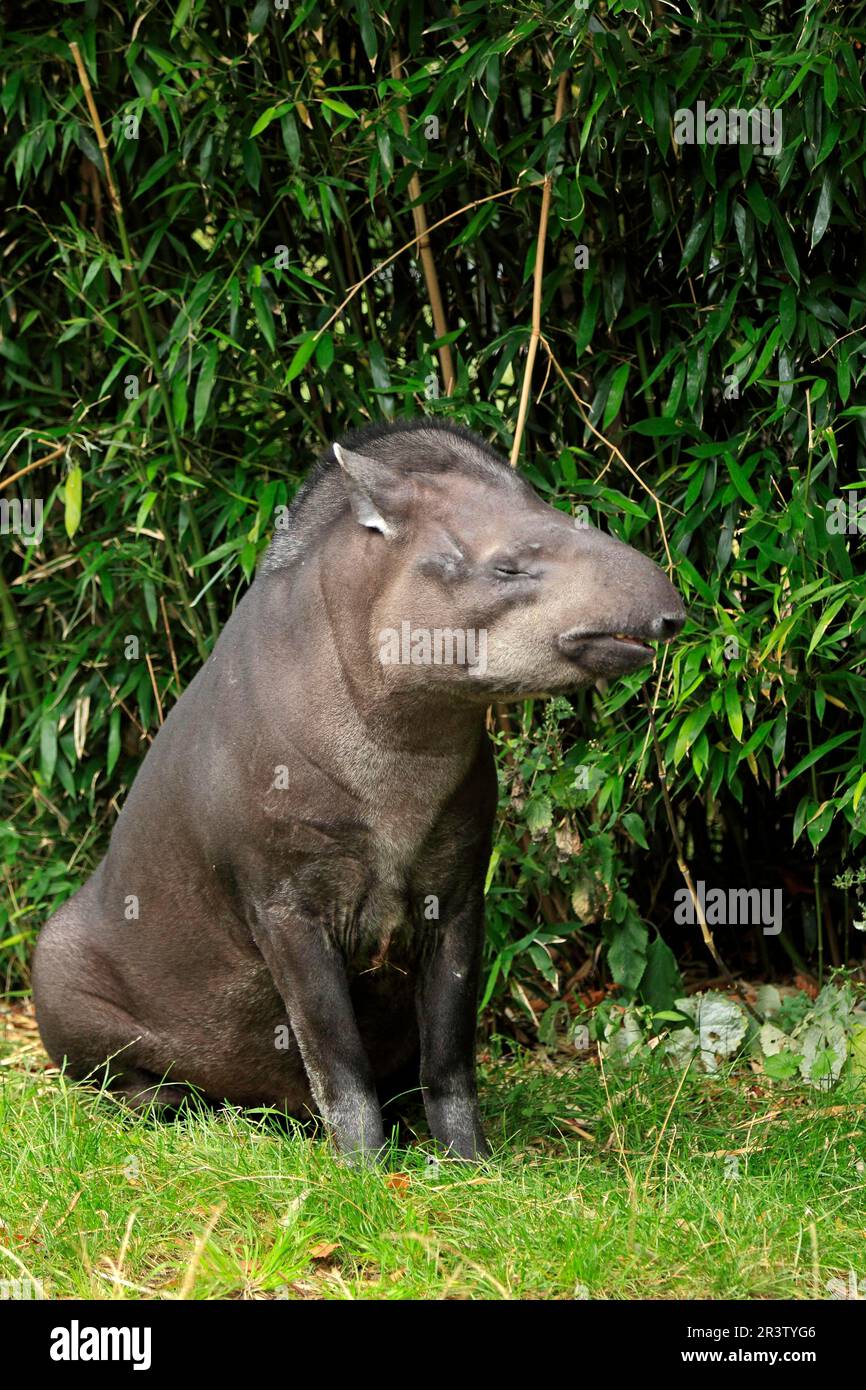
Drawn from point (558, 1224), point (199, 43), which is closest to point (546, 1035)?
point (558, 1224)

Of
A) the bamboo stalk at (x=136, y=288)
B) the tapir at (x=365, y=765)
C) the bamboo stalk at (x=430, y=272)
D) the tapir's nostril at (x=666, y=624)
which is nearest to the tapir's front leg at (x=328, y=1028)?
the tapir at (x=365, y=765)

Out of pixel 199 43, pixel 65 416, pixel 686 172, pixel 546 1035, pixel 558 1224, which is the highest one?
pixel 199 43

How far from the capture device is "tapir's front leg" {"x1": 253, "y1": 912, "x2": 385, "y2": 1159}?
12.9ft

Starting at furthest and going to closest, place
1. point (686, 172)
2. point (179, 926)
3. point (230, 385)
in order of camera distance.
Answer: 1. point (230, 385)
2. point (686, 172)
3. point (179, 926)

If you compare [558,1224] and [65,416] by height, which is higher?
[65,416]

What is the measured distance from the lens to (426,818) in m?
3.91

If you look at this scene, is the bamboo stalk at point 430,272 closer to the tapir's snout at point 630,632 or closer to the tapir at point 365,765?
the tapir at point 365,765

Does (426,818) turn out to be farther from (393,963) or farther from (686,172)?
(686,172)

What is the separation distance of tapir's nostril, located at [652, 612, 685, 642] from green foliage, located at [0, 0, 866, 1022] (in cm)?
122

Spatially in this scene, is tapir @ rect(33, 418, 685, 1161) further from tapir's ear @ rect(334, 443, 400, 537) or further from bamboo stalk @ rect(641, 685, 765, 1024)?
bamboo stalk @ rect(641, 685, 765, 1024)

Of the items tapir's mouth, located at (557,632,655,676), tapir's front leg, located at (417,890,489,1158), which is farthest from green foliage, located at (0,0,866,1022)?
tapir's mouth, located at (557,632,655,676)

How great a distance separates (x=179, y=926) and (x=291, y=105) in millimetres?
2395

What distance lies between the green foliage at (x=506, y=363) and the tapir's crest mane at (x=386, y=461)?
101 cm

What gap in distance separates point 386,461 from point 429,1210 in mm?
1643
